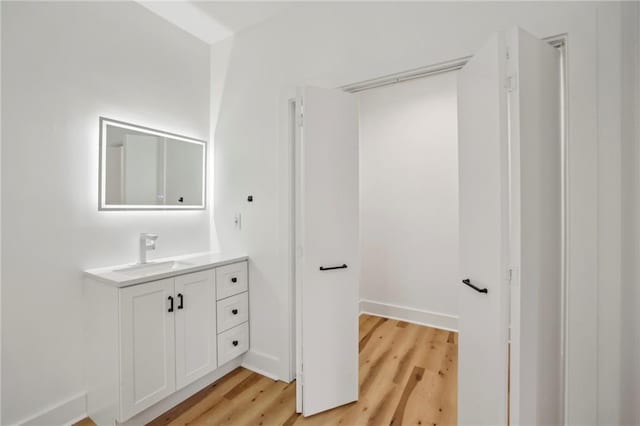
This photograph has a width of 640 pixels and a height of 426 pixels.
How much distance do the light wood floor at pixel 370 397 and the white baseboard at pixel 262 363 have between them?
Answer: 5 cm

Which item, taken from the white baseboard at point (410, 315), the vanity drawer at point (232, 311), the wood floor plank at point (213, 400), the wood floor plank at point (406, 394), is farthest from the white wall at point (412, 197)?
the wood floor plank at point (213, 400)

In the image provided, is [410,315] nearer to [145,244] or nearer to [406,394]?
[406,394]

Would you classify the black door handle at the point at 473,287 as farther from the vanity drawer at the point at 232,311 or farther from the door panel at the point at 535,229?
the vanity drawer at the point at 232,311

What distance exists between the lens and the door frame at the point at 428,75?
131 centimetres

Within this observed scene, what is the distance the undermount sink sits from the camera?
1905 millimetres

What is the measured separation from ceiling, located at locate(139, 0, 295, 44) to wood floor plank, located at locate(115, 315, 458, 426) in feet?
9.34

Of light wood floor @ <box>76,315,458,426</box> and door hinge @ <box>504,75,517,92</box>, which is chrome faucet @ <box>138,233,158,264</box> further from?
door hinge @ <box>504,75,517,92</box>

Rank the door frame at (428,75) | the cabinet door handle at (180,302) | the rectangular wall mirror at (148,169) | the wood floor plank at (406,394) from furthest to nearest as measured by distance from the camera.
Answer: the rectangular wall mirror at (148,169)
the cabinet door handle at (180,302)
the wood floor plank at (406,394)
the door frame at (428,75)

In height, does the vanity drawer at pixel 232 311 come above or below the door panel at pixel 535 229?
below

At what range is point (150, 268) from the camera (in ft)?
6.96

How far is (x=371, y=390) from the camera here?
6.68 ft

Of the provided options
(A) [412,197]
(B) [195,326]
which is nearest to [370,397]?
(B) [195,326]

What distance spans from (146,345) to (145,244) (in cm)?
75

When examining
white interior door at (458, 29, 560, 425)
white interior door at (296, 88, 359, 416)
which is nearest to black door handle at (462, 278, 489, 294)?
white interior door at (458, 29, 560, 425)
